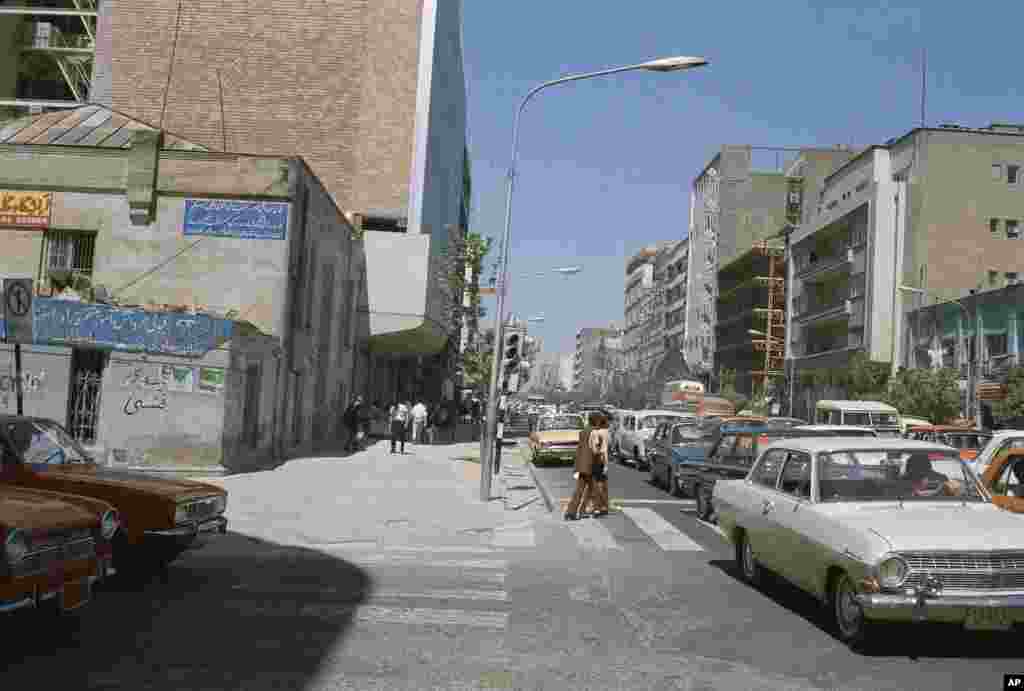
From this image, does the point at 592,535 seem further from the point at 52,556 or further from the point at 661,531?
the point at 52,556

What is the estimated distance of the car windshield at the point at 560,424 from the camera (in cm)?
3244

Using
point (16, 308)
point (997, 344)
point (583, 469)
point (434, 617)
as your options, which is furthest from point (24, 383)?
point (997, 344)

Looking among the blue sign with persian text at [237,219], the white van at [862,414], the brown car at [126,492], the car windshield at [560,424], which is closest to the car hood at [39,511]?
the brown car at [126,492]

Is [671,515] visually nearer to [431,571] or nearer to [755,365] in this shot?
[431,571]

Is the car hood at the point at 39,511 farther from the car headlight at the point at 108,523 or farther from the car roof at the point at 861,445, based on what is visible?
the car roof at the point at 861,445

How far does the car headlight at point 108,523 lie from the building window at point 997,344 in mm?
44337

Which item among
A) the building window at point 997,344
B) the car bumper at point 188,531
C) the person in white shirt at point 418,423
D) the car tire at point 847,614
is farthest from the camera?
the building window at point 997,344

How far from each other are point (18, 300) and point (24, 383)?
33.0 ft

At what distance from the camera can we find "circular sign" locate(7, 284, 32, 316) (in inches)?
443

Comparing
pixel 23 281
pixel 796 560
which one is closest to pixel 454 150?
pixel 23 281

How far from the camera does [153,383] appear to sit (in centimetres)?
2052

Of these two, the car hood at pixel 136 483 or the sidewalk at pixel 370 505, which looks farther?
the sidewalk at pixel 370 505

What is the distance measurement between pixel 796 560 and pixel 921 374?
39141 millimetres

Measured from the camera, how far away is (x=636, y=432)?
29.7 m
